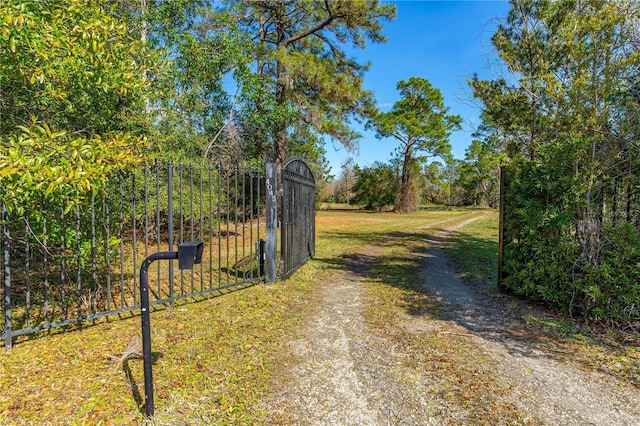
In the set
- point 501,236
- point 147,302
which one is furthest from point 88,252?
point 501,236

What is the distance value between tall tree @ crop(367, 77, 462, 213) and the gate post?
2772cm

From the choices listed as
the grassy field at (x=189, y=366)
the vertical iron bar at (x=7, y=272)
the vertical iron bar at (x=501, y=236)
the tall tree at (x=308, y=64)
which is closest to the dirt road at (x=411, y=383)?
the grassy field at (x=189, y=366)

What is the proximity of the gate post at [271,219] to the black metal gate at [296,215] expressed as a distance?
164mm

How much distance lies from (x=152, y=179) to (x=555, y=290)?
24.3 feet

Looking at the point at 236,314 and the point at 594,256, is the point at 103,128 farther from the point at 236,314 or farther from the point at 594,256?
the point at 594,256

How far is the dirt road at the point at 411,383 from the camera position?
2293 mm

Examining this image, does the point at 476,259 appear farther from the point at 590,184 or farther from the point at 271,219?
the point at 271,219

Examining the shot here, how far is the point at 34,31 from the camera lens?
2465 millimetres

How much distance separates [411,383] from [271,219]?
137 inches

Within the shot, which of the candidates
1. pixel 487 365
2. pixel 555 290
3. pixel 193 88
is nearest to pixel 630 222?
pixel 555 290

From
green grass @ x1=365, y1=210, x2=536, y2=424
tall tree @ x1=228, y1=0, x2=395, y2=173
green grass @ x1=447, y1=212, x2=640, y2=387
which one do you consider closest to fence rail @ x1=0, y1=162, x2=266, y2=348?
green grass @ x1=365, y1=210, x2=536, y2=424

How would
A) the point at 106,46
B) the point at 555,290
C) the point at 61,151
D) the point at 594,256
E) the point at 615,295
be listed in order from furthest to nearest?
the point at 555,290 → the point at 594,256 → the point at 615,295 → the point at 106,46 → the point at 61,151

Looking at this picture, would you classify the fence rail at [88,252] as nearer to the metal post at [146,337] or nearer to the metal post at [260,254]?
the metal post at [260,254]

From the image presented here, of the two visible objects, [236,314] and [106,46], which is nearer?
[106,46]
